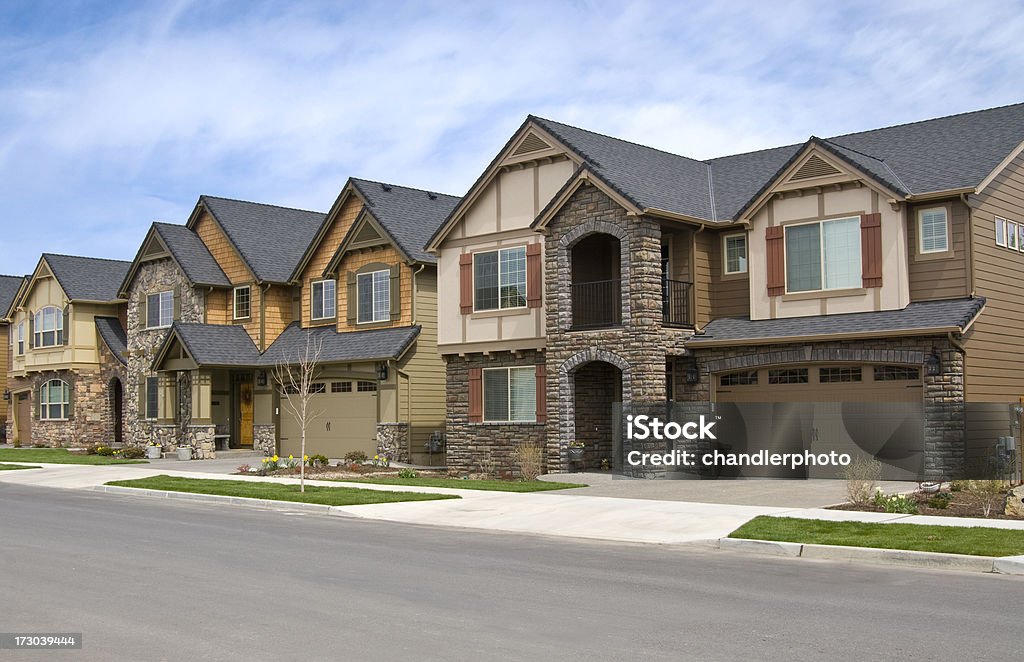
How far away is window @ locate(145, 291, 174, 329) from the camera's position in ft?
140

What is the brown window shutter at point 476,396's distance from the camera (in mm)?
31875

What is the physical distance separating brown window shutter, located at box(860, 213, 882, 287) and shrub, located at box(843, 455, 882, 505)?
167 inches

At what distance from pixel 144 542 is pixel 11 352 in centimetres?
4391

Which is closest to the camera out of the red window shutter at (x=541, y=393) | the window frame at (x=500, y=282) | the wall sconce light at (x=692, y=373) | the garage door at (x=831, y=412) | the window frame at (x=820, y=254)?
the garage door at (x=831, y=412)

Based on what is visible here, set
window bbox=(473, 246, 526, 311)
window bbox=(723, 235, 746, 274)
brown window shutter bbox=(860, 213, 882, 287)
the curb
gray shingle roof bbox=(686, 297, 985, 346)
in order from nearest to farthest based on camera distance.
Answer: the curb, gray shingle roof bbox=(686, 297, 985, 346), brown window shutter bbox=(860, 213, 882, 287), window bbox=(723, 235, 746, 274), window bbox=(473, 246, 526, 311)

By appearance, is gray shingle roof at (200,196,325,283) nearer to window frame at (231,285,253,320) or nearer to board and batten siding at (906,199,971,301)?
window frame at (231,285,253,320)

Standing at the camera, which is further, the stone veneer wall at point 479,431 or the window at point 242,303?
the window at point 242,303

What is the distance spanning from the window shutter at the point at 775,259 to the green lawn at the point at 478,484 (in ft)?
23.3

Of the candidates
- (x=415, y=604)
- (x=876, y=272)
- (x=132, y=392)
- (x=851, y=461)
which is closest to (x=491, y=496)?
(x=851, y=461)

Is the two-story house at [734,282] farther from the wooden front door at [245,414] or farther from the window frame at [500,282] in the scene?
the wooden front door at [245,414]

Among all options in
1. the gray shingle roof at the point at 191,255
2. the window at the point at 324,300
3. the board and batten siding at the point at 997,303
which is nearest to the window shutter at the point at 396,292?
the window at the point at 324,300

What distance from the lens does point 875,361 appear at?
24500mm

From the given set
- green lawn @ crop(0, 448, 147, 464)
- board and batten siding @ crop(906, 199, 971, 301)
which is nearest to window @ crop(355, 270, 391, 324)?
green lawn @ crop(0, 448, 147, 464)

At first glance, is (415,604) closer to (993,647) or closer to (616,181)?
(993,647)
